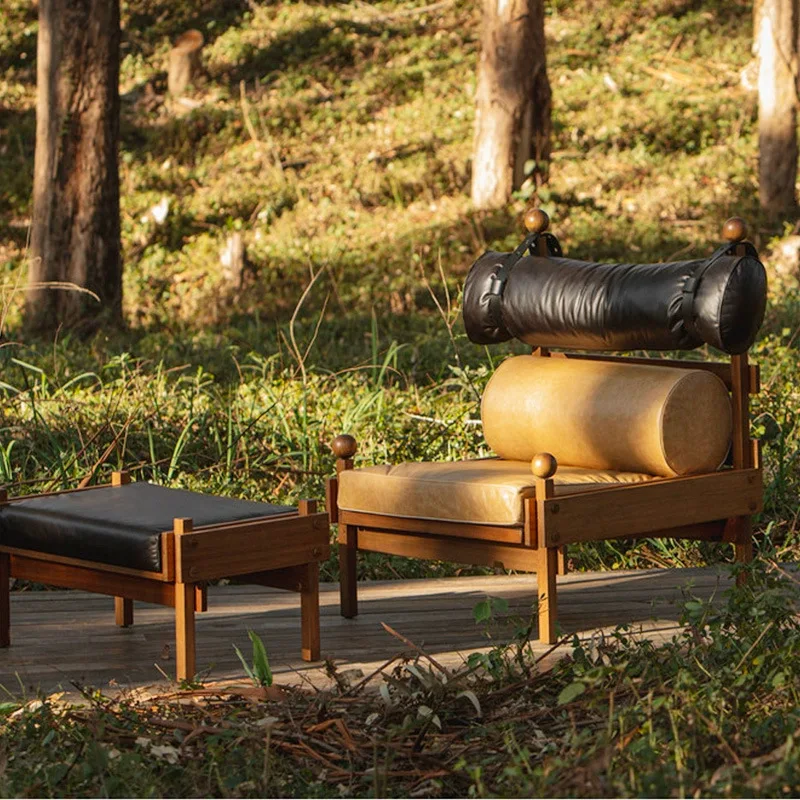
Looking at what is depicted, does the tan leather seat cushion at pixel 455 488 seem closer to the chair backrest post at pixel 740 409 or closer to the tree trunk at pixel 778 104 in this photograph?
the chair backrest post at pixel 740 409

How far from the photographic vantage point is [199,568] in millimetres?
3803

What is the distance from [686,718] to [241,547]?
1380 millimetres

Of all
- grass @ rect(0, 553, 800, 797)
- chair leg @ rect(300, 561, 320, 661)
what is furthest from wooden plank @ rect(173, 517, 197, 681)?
chair leg @ rect(300, 561, 320, 661)

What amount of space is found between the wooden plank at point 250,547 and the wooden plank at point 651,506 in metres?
0.66

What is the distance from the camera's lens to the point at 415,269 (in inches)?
482

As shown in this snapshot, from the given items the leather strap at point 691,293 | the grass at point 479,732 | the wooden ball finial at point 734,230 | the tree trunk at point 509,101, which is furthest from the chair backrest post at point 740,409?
the tree trunk at point 509,101

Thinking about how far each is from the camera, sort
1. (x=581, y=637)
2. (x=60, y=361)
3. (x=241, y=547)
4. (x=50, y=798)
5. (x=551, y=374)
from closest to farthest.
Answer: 1. (x=50, y=798)
2. (x=241, y=547)
3. (x=581, y=637)
4. (x=551, y=374)
5. (x=60, y=361)

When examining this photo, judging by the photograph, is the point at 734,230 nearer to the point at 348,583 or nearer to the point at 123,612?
the point at 348,583

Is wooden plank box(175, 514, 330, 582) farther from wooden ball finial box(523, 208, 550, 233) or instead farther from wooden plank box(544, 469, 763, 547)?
wooden ball finial box(523, 208, 550, 233)

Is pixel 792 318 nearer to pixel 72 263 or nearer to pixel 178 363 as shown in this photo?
pixel 178 363

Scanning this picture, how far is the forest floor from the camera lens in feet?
10.3

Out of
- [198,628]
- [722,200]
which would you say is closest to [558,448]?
[198,628]

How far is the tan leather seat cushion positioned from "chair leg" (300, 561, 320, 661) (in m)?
0.50

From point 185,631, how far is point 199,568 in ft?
0.55
